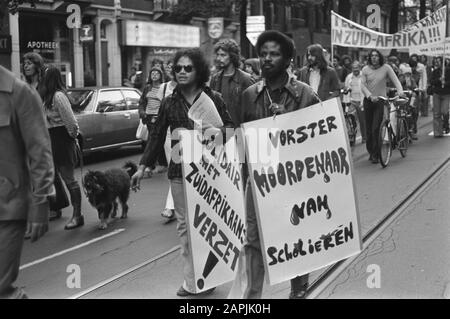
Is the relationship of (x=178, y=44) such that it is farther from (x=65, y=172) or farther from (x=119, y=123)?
(x=65, y=172)

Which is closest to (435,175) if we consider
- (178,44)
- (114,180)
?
(114,180)

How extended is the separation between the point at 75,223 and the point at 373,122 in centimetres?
579

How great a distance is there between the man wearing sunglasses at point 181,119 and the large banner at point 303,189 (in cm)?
96

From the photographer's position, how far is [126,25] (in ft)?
91.3

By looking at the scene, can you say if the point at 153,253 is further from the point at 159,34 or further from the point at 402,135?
the point at 159,34

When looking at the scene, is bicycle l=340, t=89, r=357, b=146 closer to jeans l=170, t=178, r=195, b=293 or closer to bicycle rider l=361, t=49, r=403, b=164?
bicycle rider l=361, t=49, r=403, b=164

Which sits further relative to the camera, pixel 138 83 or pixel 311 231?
pixel 138 83

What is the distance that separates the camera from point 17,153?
3594 millimetres

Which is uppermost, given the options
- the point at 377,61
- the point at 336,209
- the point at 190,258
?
the point at 377,61

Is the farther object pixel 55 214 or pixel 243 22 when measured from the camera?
pixel 243 22

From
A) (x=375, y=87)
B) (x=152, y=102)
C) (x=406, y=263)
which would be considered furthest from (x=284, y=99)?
(x=375, y=87)

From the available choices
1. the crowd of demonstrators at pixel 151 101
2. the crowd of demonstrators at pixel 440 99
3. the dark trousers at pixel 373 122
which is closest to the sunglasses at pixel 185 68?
the crowd of demonstrators at pixel 151 101

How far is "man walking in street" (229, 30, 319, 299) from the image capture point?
13.9 ft
